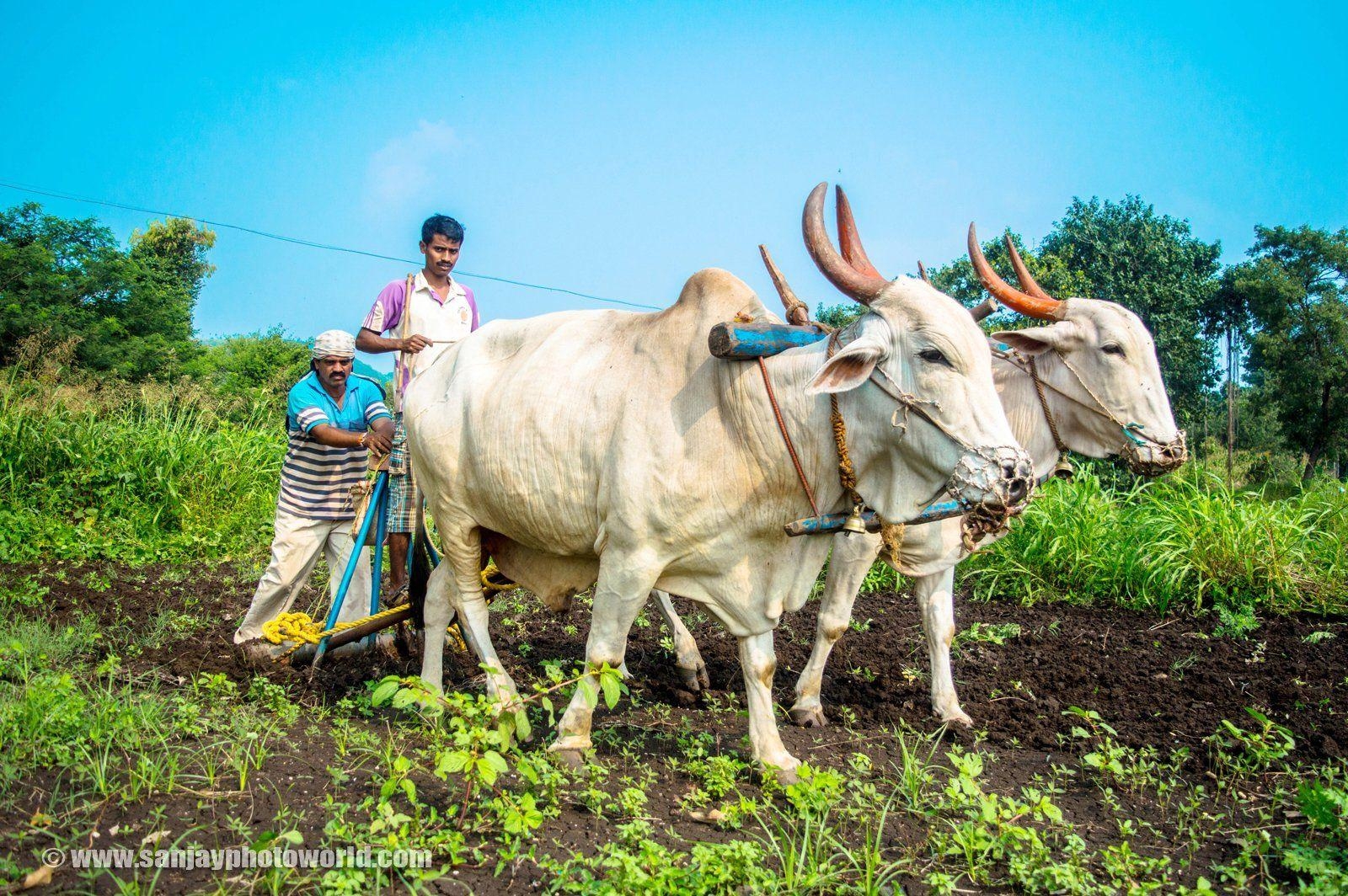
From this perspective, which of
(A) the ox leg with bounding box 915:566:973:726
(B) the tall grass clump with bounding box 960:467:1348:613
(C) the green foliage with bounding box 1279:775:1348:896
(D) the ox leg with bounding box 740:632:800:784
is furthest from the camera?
(B) the tall grass clump with bounding box 960:467:1348:613

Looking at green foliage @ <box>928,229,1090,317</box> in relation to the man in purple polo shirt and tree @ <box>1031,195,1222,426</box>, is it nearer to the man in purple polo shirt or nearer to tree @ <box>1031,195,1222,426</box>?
tree @ <box>1031,195,1222,426</box>

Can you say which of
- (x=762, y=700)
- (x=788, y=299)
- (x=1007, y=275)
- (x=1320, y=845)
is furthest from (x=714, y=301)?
(x=1007, y=275)

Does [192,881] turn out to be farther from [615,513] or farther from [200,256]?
[200,256]

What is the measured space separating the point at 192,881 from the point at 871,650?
13.1 feet

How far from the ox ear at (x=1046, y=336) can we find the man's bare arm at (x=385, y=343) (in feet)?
9.38

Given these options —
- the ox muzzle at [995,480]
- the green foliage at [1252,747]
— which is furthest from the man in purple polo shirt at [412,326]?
the green foliage at [1252,747]

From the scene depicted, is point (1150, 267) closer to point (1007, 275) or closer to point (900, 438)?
point (1007, 275)

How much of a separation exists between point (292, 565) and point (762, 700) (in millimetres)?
2808

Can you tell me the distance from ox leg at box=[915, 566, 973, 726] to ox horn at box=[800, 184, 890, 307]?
1.77 metres

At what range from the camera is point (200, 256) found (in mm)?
31062

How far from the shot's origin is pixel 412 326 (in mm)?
5250

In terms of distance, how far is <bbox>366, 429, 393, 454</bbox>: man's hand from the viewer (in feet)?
16.8

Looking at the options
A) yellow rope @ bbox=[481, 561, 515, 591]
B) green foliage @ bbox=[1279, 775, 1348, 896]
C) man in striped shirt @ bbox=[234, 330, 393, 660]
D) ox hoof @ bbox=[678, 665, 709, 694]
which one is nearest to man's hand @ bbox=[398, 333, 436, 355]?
man in striped shirt @ bbox=[234, 330, 393, 660]

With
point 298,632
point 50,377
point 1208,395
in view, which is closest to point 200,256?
point 50,377
